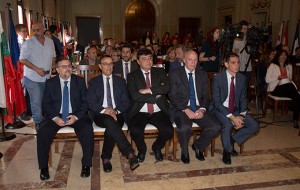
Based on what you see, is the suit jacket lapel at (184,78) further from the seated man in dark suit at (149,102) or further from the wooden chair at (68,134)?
the wooden chair at (68,134)

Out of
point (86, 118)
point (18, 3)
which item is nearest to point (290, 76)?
point (86, 118)

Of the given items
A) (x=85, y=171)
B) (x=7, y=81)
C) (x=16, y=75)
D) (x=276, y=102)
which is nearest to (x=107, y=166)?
(x=85, y=171)

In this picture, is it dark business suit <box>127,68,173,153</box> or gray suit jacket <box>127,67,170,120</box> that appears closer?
dark business suit <box>127,68,173,153</box>

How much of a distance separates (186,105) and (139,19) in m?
12.0

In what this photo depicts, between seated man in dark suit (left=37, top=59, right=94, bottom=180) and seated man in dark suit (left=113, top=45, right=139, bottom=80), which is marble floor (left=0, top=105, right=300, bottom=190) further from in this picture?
seated man in dark suit (left=113, top=45, right=139, bottom=80)

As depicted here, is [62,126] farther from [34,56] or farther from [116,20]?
[116,20]

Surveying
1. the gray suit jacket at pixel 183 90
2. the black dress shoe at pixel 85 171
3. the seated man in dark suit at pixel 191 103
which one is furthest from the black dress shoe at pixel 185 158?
the black dress shoe at pixel 85 171

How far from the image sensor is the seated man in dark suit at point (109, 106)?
3.05 m

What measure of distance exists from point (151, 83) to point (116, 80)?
42 cm

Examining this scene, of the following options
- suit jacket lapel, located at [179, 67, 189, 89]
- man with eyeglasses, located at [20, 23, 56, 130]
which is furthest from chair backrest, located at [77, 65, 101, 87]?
suit jacket lapel, located at [179, 67, 189, 89]

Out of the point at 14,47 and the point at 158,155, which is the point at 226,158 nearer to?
the point at 158,155

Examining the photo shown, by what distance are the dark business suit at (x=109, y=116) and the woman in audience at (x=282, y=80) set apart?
2.77 metres

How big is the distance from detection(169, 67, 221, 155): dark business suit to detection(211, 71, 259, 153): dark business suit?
0.35 feet

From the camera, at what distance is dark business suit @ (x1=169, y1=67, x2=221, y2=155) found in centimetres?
329
